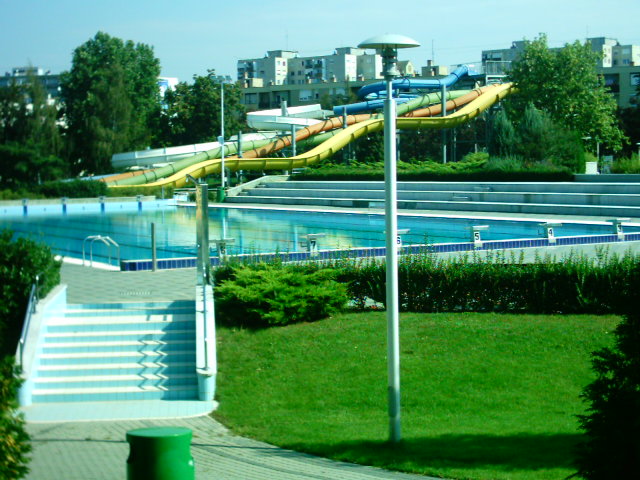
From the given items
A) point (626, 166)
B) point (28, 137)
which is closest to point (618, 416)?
point (626, 166)

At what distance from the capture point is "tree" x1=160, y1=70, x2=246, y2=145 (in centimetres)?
6844

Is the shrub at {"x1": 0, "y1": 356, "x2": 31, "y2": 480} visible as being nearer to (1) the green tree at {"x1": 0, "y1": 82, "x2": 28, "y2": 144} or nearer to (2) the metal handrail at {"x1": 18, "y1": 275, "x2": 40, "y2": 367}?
(2) the metal handrail at {"x1": 18, "y1": 275, "x2": 40, "y2": 367}

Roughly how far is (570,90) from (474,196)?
46.9ft

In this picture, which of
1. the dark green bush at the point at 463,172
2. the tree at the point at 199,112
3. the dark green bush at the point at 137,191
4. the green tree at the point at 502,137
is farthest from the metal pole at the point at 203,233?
the tree at the point at 199,112

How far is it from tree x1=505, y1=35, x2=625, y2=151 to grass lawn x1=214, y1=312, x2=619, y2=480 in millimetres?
36119

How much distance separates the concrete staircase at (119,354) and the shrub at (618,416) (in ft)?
24.0

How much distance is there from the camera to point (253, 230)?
105ft

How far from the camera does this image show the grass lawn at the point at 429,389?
9297 mm

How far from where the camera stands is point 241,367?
12984 millimetres

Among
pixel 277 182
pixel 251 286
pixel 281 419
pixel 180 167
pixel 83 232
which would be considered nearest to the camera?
pixel 281 419

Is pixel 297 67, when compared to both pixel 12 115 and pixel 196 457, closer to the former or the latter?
pixel 12 115

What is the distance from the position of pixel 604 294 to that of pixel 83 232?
23975 millimetres

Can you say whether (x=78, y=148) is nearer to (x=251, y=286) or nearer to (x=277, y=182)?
(x=277, y=182)

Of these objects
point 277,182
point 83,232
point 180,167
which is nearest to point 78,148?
point 180,167
